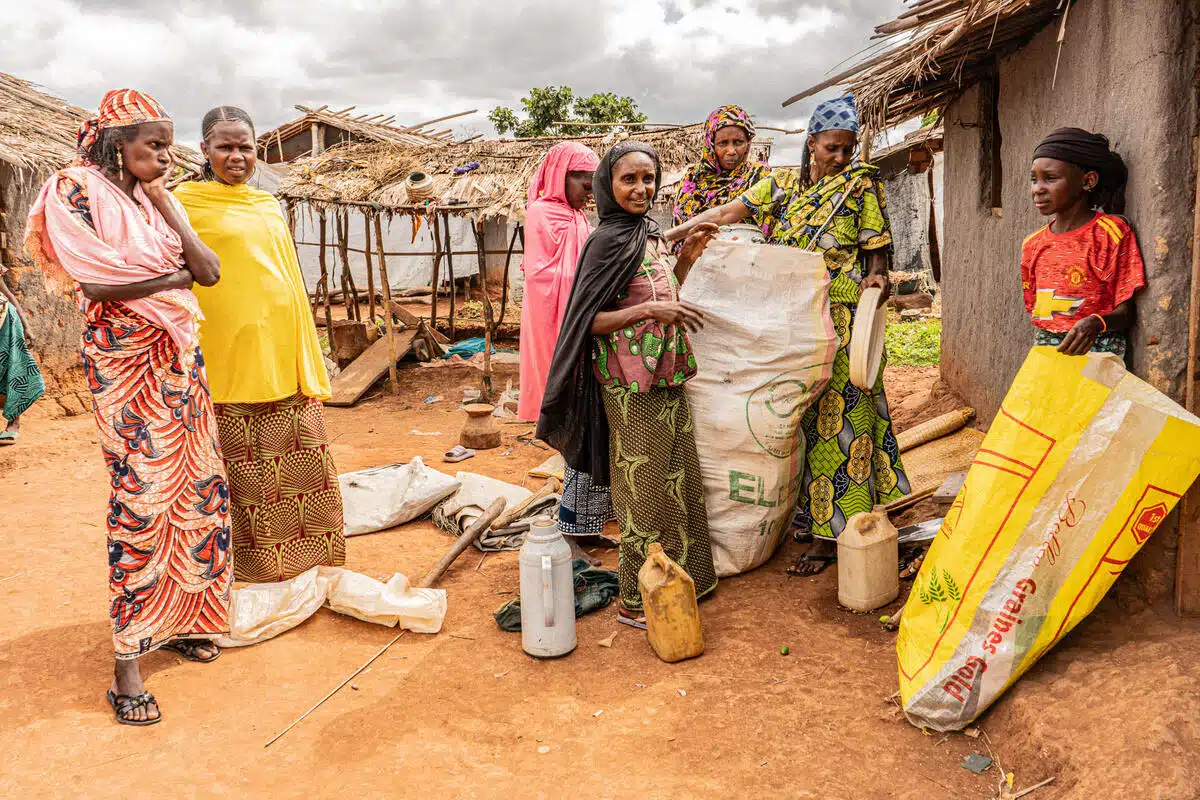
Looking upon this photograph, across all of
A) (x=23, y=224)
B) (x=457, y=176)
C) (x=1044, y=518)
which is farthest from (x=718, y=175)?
(x=23, y=224)

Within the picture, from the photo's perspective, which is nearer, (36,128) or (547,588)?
(547,588)

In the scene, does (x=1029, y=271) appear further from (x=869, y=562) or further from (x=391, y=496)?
(x=391, y=496)

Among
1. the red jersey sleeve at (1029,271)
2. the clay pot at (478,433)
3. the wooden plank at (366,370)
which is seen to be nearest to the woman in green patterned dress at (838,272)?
the red jersey sleeve at (1029,271)

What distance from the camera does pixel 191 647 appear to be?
318 centimetres

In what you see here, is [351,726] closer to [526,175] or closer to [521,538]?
[521,538]

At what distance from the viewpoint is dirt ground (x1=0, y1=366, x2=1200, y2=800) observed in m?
2.20

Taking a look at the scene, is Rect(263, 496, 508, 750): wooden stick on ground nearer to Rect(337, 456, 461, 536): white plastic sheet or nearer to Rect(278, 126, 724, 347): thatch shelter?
Rect(337, 456, 461, 536): white plastic sheet

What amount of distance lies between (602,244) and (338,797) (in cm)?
199

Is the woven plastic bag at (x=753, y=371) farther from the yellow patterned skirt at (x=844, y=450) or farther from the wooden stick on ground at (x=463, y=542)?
the wooden stick on ground at (x=463, y=542)

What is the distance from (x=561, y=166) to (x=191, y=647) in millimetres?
2856

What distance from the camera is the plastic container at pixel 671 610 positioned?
2.93 m

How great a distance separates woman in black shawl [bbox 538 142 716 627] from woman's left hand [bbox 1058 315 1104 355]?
3.90 feet

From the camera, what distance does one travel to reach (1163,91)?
2406 mm

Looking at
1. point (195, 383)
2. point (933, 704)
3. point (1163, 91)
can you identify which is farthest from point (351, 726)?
point (1163, 91)
